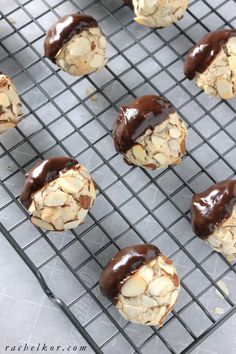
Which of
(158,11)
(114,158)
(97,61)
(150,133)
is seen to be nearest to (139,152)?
(150,133)

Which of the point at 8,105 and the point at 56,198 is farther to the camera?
the point at 8,105

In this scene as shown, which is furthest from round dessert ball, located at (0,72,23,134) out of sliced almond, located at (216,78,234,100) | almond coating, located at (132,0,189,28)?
sliced almond, located at (216,78,234,100)

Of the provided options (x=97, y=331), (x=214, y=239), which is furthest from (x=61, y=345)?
(x=214, y=239)

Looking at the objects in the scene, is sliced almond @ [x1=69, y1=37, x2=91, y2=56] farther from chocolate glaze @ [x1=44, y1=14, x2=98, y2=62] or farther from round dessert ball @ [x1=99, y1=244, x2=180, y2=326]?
round dessert ball @ [x1=99, y1=244, x2=180, y2=326]

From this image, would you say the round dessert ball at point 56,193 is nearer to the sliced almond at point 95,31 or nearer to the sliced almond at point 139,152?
the sliced almond at point 139,152

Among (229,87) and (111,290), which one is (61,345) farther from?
(229,87)

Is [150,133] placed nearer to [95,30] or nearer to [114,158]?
[114,158]

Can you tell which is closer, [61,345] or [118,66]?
[61,345]
